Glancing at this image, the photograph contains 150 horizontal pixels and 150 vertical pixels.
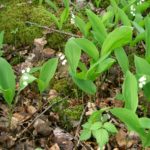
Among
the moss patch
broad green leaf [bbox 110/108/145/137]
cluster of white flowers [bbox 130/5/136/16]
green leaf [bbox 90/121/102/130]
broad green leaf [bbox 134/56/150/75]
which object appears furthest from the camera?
cluster of white flowers [bbox 130/5/136/16]

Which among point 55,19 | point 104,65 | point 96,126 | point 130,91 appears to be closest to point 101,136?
point 96,126

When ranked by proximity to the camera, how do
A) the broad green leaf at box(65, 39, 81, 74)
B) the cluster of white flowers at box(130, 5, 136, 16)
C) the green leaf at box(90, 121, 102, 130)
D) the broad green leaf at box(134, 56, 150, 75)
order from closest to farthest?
1. the green leaf at box(90, 121, 102, 130)
2. the broad green leaf at box(134, 56, 150, 75)
3. the broad green leaf at box(65, 39, 81, 74)
4. the cluster of white flowers at box(130, 5, 136, 16)

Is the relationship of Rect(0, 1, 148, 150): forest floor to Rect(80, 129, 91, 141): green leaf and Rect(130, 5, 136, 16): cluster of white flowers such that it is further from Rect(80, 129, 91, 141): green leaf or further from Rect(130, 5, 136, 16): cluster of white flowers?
Rect(130, 5, 136, 16): cluster of white flowers

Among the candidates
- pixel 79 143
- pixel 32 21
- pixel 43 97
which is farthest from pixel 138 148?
pixel 32 21

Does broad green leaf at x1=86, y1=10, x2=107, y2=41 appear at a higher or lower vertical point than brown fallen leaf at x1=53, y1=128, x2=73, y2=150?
higher

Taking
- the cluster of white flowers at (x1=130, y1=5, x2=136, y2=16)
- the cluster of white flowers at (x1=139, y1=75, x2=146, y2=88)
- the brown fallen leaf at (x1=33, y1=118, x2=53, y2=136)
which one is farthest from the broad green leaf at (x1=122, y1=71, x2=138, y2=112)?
the cluster of white flowers at (x1=130, y1=5, x2=136, y2=16)

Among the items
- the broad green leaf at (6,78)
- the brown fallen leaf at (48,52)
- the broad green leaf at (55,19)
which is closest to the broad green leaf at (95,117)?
the broad green leaf at (6,78)

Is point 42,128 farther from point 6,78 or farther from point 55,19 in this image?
point 55,19
